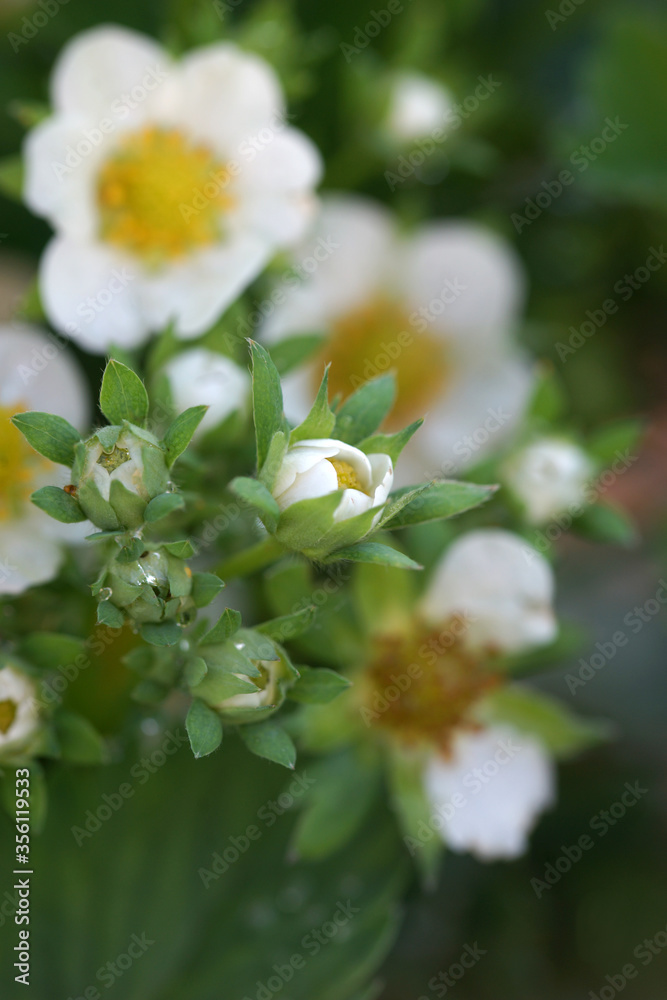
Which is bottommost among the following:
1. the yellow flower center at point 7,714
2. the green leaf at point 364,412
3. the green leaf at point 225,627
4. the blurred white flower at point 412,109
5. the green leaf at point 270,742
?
the yellow flower center at point 7,714

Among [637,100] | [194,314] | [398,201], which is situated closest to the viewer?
[194,314]

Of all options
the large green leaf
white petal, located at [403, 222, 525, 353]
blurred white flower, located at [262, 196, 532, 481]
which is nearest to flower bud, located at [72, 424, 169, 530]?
the large green leaf

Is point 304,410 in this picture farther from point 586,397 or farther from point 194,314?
point 586,397

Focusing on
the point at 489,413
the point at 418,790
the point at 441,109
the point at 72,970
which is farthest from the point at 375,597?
the point at 441,109

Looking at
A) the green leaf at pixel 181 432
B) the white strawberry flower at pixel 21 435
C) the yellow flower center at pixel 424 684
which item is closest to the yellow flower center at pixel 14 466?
the white strawberry flower at pixel 21 435

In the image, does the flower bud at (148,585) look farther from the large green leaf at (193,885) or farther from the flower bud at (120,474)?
the large green leaf at (193,885)

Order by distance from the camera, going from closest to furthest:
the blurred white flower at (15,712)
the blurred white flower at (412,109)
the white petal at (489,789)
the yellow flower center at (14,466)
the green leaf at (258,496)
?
the green leaf at (258,496)
the blurred white flower at (15,712)
the yellow flower center at (14,466)
the white petal at (489,789)
the blurred white flower at (412,109)

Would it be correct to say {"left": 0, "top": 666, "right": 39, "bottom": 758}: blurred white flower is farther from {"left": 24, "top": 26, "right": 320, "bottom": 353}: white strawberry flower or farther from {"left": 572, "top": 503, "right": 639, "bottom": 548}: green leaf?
{"left": 572, "top": 503, "right": 639, "bottom": 548}: green leaf

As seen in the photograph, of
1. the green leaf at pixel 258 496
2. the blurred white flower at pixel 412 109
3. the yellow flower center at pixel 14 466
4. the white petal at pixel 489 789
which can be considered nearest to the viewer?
the green leaf at pixel 258 496

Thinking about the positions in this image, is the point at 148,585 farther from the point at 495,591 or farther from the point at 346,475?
the point at 495,591
